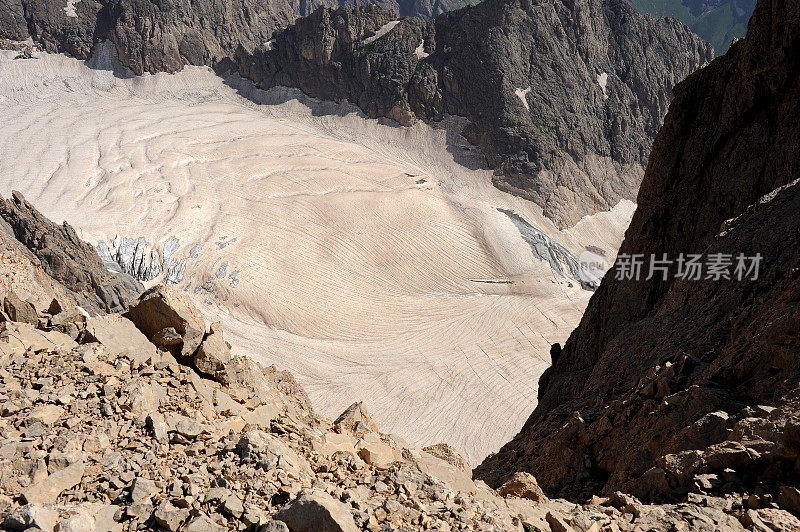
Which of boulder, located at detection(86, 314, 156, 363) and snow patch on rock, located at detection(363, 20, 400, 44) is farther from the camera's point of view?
snow patch on rock, located at detection(363, 20, 400, 44)

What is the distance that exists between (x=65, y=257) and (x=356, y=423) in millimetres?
23097

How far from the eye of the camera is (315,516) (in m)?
5.28

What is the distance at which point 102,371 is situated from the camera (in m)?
7.60

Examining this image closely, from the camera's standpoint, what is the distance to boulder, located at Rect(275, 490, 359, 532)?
5.23m

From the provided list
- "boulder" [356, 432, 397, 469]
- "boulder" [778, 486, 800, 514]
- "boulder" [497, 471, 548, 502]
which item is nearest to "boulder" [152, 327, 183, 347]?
"boulder" [356, 432, 397, 469]

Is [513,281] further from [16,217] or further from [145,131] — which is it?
[145,131]

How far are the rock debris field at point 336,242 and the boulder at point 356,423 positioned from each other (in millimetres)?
18330

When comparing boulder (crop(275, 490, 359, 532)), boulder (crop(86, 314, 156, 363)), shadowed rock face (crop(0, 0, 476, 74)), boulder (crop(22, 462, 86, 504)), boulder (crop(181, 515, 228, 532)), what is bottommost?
boulder (crop(22, 462, 86, 504))

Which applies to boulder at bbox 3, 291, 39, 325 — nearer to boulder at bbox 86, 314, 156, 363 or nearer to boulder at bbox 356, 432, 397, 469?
boulder at bbox 86, 314, 156, 363

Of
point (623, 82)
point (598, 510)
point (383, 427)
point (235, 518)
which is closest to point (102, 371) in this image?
point (235, 518)

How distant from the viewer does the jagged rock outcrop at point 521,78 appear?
204 ft

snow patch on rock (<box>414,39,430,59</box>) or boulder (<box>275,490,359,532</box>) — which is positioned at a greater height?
snow patch on rock (<box>414,39,430,59</box>)

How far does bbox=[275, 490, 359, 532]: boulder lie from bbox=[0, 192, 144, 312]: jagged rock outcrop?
2270cm

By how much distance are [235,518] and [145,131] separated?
55693 mm
